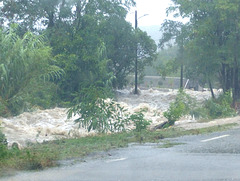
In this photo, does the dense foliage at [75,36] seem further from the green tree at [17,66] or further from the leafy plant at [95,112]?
the leafy plant at [95,112]

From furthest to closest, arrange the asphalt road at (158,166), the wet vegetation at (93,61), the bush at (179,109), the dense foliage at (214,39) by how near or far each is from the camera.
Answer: the dense foliage at (214,39)
the bush at (179,109)
the wet vegetation at (93,61)
the asphalt road at (158,166)

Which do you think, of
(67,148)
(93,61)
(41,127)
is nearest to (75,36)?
(93,61)

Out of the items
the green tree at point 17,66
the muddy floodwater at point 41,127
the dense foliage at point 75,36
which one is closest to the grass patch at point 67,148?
the muddy floodwater at point 41,127

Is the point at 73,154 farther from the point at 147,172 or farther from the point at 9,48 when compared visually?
the point at 9,48

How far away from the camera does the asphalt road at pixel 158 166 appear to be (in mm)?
7457

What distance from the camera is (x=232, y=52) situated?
1153 inches

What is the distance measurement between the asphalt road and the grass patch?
0.40m

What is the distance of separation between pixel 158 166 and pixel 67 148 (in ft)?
10.4

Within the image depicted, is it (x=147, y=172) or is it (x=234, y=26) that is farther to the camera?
(x=234, y=26)

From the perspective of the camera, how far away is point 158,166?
834 cm

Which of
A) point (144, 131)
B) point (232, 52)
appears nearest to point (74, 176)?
point (144, 131)

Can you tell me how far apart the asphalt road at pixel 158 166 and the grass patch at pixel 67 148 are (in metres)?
0.40

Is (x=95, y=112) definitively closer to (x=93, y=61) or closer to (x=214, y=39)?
(x=214, y=39)

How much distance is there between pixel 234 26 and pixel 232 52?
1648 mm
